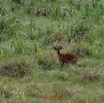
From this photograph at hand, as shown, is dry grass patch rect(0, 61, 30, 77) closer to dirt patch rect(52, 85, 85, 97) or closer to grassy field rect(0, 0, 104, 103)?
grassy field rect(0, 0, 104, 103)

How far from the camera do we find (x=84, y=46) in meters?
8.80

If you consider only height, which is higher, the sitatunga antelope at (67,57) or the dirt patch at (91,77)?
the sitatunga antelope at (67,57)

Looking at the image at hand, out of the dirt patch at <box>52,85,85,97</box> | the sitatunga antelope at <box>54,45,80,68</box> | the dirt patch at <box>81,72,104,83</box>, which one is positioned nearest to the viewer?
the dirt patch at <box>52,85,85,97</box>

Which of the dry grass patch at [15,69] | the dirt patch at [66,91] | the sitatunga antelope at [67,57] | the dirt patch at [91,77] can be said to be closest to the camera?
the dirt patch at [66,91]

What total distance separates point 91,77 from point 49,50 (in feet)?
4.89

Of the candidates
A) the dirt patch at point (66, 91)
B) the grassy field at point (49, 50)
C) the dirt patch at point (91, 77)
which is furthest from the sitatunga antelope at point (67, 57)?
the dirt patch at point (66, 91)

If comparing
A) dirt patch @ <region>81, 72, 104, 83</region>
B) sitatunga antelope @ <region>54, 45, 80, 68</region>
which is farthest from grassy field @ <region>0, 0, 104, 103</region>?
sitatunga antelope @ <region>54, 45, 80, 68</region>

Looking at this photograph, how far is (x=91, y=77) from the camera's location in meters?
7.49

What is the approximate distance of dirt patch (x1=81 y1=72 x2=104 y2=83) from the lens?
745 cm

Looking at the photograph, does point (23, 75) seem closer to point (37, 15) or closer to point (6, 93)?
point (6, 93)

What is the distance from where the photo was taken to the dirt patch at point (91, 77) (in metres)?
7.45

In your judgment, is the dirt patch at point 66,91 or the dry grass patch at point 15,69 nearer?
the dirt patch at point 66,91

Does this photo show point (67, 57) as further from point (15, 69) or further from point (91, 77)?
point (15, 69)

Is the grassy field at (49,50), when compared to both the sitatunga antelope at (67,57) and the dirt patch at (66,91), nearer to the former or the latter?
the dirt patch at (66,91)
